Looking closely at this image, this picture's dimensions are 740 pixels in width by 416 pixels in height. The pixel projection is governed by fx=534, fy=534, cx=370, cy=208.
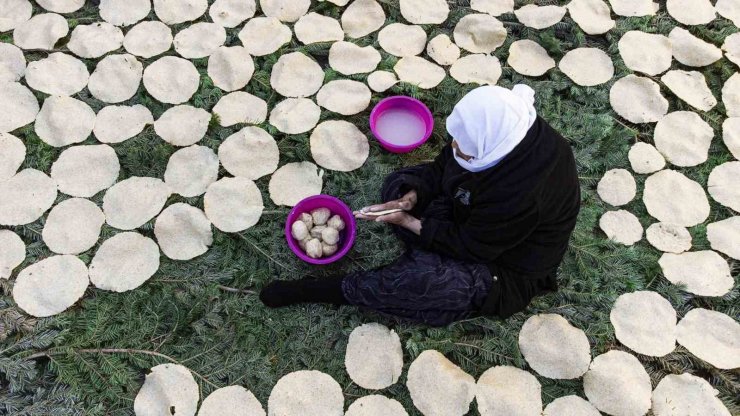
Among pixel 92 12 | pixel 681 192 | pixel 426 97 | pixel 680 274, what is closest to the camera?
pixel 680 274

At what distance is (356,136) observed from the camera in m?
1.78

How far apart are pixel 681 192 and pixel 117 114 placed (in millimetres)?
1864

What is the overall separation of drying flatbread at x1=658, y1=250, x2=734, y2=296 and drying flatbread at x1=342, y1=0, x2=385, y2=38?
1.27 meters

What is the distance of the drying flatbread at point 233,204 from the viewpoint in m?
1.63

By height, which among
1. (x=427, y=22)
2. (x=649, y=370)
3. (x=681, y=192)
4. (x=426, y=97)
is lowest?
(x=649, y=370)

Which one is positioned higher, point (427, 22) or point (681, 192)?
point (427, 22)

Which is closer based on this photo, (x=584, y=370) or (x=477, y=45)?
(x=584, y=370)

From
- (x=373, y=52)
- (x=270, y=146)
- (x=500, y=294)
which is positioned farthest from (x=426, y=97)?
(x=500, y=294)

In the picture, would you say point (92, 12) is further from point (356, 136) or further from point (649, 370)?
point (649, 370)

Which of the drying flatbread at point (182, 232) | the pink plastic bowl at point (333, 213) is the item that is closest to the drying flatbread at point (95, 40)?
the drying flatbread at point (182, 232)

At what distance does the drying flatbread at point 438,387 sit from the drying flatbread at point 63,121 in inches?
50.5

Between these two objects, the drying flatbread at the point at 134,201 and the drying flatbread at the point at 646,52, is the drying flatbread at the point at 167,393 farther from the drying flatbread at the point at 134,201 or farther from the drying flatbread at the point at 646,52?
the drying flatbread at the point at 646,52

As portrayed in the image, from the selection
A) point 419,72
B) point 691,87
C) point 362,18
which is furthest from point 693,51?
point 362,18

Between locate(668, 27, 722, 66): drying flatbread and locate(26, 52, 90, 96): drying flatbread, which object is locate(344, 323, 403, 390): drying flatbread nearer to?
locate(26, 52, 90, 96): drying flatbread
